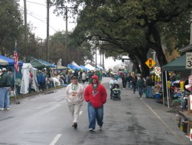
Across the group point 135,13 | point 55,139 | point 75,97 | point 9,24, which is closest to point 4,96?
point 75,97

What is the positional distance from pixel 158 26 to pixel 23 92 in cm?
1327

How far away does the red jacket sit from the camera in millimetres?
10773

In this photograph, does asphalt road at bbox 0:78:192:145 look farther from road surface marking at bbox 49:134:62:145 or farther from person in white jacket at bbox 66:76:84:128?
person in white jacket at bbox 66:76:84:128

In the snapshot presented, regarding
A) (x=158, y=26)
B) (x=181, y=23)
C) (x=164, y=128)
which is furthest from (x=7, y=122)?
(x=158, y=26)

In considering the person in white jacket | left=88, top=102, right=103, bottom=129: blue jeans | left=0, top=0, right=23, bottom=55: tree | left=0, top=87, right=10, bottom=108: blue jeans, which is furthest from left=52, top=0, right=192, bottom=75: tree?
left=0, top=0, right=23, bottom=55: tree

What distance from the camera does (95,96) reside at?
1078cm

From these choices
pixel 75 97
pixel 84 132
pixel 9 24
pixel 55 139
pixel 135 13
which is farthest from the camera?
pixel 9 24

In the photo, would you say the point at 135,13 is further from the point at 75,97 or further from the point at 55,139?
the point at 55,139

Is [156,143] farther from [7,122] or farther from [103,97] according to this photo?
[7,122]

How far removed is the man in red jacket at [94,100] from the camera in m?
10.8

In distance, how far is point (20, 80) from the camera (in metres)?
27.1

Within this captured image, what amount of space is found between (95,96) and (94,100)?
0.12 m

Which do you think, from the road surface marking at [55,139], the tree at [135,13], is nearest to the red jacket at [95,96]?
the road surface marking at [55,139]

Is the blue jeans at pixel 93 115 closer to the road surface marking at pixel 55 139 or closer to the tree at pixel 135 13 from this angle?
the road surface marking at pixel 55 139
